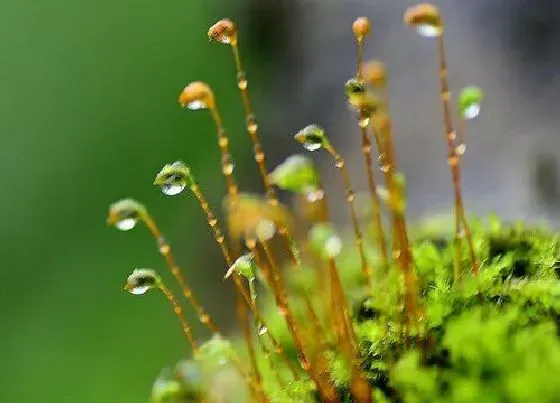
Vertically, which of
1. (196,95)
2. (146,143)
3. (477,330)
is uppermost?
(146,143)

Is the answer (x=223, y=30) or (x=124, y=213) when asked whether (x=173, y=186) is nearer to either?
(x=124, y=213)

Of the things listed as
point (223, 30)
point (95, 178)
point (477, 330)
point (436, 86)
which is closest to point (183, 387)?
point (477, 330)

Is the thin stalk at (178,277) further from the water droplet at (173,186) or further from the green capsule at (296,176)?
the green capsule at (296,176)

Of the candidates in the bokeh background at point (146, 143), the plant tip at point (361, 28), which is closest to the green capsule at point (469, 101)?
the plant tip at point (361, 28)

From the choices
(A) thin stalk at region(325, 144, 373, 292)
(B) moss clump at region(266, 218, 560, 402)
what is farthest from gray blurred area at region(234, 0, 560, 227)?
(A) thin stalk at region(325, 144, 373, 292)

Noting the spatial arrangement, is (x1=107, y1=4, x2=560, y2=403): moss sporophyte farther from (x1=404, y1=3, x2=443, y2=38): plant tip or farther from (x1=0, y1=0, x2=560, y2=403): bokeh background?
(x1=0, y1=0, x2=560, y2=403): bokeh background

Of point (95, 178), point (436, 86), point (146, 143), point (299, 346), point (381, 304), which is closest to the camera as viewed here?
point (299, 346)

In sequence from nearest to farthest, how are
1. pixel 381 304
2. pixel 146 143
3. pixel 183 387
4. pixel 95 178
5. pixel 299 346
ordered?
1. pixel 183 387
2. pixel 299 346
3. pixel 381 304
4. pixel 95 178
5. pixel 146 143
